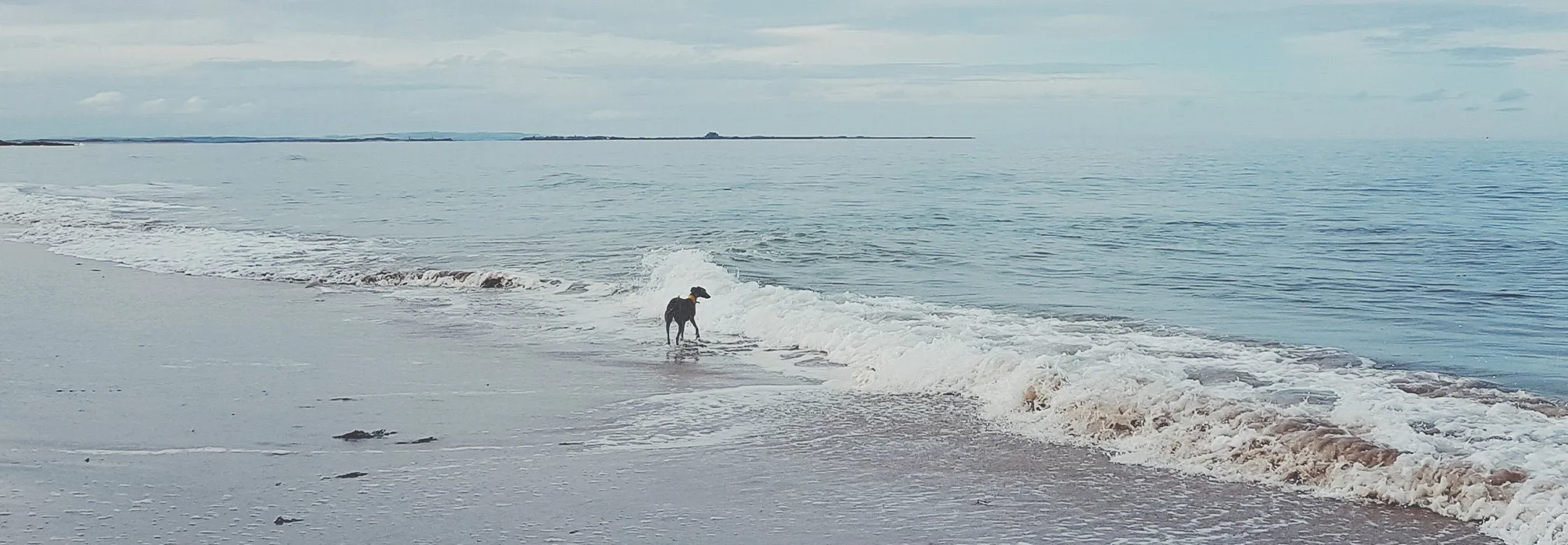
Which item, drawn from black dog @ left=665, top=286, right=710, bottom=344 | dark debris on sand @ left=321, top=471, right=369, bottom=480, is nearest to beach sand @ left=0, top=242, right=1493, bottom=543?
dark debris on sand @ left=321, top=471, right=369, bottom=480

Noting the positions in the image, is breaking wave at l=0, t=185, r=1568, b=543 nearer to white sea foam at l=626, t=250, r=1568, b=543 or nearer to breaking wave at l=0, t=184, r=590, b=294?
white sea foam at l=626, t=250, r=1568, b=543

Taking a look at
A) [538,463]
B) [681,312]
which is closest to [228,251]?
[681,312]

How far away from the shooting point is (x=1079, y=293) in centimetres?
1628

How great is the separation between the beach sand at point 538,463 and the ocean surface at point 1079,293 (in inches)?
17.1

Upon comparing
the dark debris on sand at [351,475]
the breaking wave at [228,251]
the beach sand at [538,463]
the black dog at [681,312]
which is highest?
the black dog at [681,312]

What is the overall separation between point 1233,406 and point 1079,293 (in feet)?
25.9

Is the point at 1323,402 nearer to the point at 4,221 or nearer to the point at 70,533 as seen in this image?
the point at 70,533

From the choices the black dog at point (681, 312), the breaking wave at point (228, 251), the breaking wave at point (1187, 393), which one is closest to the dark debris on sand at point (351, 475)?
the breaking wave at point (1187, 393)

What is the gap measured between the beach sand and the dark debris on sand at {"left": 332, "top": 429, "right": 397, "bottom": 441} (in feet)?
0.30

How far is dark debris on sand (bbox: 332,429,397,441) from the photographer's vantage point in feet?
27.0

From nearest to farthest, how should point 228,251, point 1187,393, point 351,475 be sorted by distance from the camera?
point 351,475, point 1187,393, point 228,251

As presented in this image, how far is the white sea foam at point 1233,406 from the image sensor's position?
6.87 m

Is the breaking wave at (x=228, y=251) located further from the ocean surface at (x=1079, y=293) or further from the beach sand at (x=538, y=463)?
the beach sand at (x=538, y=463)

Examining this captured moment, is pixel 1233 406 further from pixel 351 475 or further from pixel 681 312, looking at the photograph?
pixel 681 312
